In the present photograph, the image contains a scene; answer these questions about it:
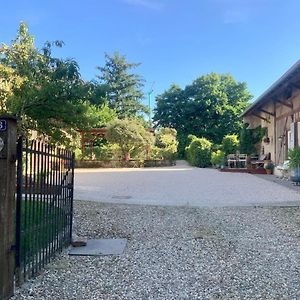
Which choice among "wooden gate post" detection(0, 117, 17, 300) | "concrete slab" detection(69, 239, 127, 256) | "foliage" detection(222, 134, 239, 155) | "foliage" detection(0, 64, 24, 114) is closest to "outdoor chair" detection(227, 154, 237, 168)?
"foliage" detection(222, 134, 239, 155)

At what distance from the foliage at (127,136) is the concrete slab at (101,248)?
836 inches

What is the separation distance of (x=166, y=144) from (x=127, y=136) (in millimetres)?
6868

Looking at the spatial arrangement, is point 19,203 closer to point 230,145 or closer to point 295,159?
point 295,159

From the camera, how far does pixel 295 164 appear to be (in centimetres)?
1285

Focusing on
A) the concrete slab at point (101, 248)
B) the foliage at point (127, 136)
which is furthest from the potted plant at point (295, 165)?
the foliage at point (127, 136)

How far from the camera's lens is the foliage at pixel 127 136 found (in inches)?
1043

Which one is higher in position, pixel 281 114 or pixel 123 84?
pixel 123 84

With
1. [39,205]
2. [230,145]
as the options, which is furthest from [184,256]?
[230,145]

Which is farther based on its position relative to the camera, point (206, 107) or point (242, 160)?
point (206, 107)

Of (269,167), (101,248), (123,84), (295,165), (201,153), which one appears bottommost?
(101,248)

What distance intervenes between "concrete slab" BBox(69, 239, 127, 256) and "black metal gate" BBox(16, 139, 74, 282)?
248 millimetres

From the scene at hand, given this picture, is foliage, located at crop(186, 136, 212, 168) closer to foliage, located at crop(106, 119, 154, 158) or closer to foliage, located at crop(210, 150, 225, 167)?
foliage, located at crop(210, 150, 225, 167)

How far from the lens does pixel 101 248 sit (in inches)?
195

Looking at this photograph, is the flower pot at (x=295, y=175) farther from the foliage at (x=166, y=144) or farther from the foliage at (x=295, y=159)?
the foliage at (x=166, y=144)
